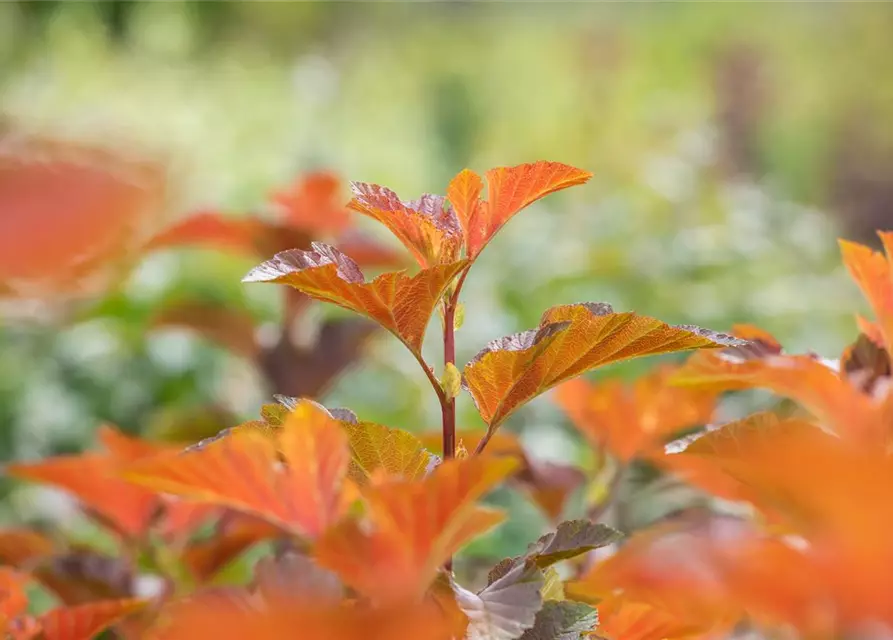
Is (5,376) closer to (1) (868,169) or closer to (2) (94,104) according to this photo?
(2) (94,104)

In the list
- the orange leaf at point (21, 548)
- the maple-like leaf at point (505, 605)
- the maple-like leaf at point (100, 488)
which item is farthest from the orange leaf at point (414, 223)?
the orange leaf at point (21, 548)

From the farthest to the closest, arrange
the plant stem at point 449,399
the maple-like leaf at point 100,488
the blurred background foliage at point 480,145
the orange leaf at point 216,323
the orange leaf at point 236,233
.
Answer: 1. the blurred background foliage at point 480,145
2. the orange leaf at point 216,323
3. the orange leaf at point 236,233
4. the maple-like leaf at point 100,488
5. the plant stem at point 449,399

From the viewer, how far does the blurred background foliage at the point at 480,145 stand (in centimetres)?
125

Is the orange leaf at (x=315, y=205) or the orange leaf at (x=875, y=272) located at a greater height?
the orange leaf at (x=875, y=272)

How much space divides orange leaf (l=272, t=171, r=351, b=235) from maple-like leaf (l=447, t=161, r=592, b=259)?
0.37 metres

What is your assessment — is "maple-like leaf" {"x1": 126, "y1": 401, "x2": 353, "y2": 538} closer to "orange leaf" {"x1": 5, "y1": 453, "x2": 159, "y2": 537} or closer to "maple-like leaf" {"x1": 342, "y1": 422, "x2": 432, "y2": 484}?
"maple-like leaf" {"x1": 342, "y1": 422, "x2": 432, "y2": 484}

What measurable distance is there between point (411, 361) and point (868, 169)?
12.2 feet

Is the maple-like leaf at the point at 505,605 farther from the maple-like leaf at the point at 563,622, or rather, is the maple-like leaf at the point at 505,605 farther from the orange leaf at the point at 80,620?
the orange leaf at the point at 80,620

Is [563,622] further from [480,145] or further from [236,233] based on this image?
[480,145]

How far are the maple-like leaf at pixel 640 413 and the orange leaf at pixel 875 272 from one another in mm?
158

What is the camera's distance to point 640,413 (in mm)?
558

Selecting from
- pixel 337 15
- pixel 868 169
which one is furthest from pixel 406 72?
pixel 868 169

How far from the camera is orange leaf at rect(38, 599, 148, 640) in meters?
0.37

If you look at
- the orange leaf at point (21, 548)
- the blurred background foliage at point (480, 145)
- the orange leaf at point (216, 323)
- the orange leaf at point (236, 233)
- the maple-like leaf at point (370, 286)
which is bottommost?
the blurred background foliage at point (480, 145)
